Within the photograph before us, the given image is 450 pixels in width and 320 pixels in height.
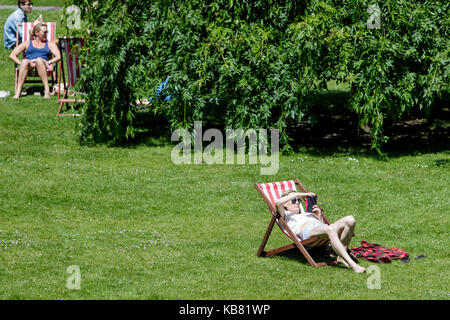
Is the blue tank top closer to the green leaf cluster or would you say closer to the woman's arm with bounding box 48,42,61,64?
the woman's arm with bounding box 48,42,61,64

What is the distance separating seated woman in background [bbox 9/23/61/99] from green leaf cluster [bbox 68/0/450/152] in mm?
3635

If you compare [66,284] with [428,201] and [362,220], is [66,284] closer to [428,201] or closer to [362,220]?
[362,220]

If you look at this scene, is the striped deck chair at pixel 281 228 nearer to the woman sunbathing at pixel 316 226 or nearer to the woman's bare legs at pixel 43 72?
the woman sunbathing at pixel 316 226

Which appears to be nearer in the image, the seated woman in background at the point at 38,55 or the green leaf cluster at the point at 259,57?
the green leaf cluster at the point at 259,57

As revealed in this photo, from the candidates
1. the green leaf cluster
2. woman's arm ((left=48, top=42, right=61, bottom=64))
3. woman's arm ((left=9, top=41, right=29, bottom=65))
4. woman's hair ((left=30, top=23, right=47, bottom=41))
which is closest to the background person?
woman's hair ((left=30, top=23, right=47, bottom=41))

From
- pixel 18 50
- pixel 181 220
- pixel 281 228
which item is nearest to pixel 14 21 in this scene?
pixel 18 50

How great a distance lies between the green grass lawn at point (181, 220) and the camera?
22.9 feet

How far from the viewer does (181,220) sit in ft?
30.7

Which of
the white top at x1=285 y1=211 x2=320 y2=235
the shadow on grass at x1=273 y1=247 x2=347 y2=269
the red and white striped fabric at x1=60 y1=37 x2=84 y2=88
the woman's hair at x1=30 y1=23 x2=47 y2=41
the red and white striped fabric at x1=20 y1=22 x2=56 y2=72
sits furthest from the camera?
the red and white striped fabric at x1=20 y1=22 x2=56 y2=72

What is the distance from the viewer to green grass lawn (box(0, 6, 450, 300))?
6969mm

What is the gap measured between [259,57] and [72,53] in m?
4.12

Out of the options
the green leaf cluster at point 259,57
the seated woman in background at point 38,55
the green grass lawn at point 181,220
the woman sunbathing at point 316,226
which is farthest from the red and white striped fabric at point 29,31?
the woman sunbathing at point 316,226

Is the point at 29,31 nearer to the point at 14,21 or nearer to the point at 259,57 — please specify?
the point at 14,21

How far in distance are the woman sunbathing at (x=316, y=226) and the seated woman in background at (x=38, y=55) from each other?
985 centimetres
